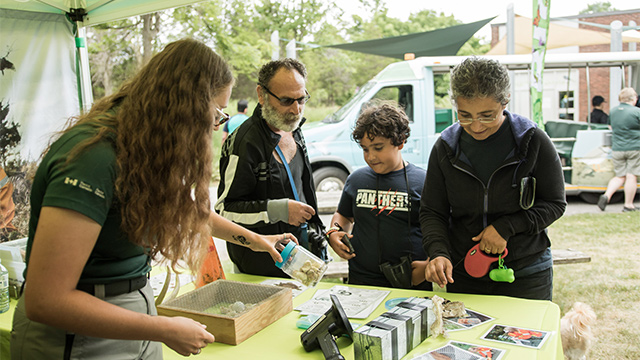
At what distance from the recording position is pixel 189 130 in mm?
1124

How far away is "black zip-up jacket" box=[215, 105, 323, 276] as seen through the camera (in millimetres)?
2277

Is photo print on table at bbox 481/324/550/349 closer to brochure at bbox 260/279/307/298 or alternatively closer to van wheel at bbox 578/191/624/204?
brochure at bbox 260/279/307/298

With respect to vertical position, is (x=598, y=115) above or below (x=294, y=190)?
above

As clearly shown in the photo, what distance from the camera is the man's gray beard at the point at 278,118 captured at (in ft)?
7.95

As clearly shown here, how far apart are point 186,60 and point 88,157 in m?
0.32

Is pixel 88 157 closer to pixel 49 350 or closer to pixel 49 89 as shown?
pixel 49 350

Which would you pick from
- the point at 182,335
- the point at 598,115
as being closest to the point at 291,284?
the point at 182,335

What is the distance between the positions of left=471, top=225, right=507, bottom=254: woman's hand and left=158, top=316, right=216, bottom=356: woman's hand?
1179mm

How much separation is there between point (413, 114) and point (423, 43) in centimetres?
161

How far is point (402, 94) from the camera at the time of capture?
278 inches

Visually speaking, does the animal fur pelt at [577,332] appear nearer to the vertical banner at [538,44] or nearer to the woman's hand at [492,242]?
the woman's hand at [492,242]

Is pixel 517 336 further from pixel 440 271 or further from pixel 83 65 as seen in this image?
pixel 83 65

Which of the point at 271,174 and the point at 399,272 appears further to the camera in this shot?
the point at 271,174

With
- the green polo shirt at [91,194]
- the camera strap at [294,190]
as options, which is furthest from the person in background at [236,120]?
the green polo shirt at [91,194]
